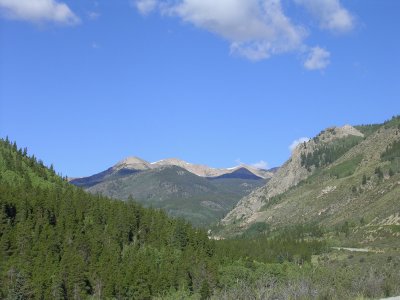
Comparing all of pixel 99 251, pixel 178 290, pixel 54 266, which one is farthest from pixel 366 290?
pixel 99 251

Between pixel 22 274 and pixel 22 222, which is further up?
pixel 22 222

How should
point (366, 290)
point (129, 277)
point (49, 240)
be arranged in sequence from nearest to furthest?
point (366, 290), point (129, 277), point (49, 240)

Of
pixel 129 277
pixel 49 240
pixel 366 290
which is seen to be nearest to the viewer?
pixel 366 290

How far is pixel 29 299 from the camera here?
147625 millimetres

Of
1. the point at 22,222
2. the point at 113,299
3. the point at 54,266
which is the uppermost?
the point at 22,222

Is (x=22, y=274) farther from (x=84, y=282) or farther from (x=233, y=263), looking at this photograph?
(x=233, y=263)

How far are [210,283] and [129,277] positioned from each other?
962 inches

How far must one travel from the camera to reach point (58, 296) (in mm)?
151500

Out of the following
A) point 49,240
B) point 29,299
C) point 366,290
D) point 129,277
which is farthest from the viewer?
point 49,240

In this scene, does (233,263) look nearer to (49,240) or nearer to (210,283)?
(210,283)

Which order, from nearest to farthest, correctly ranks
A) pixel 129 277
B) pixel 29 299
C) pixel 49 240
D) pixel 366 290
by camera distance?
pixel 366 290 → pixel 29 299 → pixel 129 277 → pixel 49 240

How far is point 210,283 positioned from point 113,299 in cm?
2891

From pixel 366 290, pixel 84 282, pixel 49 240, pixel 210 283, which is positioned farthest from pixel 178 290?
pixel 366 290

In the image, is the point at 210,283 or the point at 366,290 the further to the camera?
the point at 210,283
